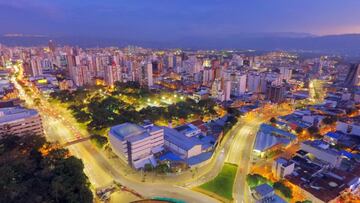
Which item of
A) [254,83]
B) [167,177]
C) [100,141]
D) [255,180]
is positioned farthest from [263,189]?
[254,83]

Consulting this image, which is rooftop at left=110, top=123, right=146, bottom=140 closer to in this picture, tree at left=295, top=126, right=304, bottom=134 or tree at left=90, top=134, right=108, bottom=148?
tree at left=90, top=134, right=108, bottom=148

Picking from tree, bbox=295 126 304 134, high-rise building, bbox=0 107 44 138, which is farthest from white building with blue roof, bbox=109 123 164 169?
tree, bbox=295 126 304 134

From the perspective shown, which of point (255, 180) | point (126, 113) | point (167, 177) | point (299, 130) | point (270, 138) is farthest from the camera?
point (126, 113)

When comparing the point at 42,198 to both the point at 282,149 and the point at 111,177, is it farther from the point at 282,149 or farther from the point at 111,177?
the point at 282,149

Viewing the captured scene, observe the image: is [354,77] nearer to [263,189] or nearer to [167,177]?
[263,189]

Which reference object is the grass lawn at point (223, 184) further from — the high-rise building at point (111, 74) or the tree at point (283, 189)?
the high-rise building at point (111, 74)

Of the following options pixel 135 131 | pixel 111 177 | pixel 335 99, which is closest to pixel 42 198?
pixel 111 177

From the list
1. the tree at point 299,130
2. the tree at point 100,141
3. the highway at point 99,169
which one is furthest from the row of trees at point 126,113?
the tree at point 299,130
